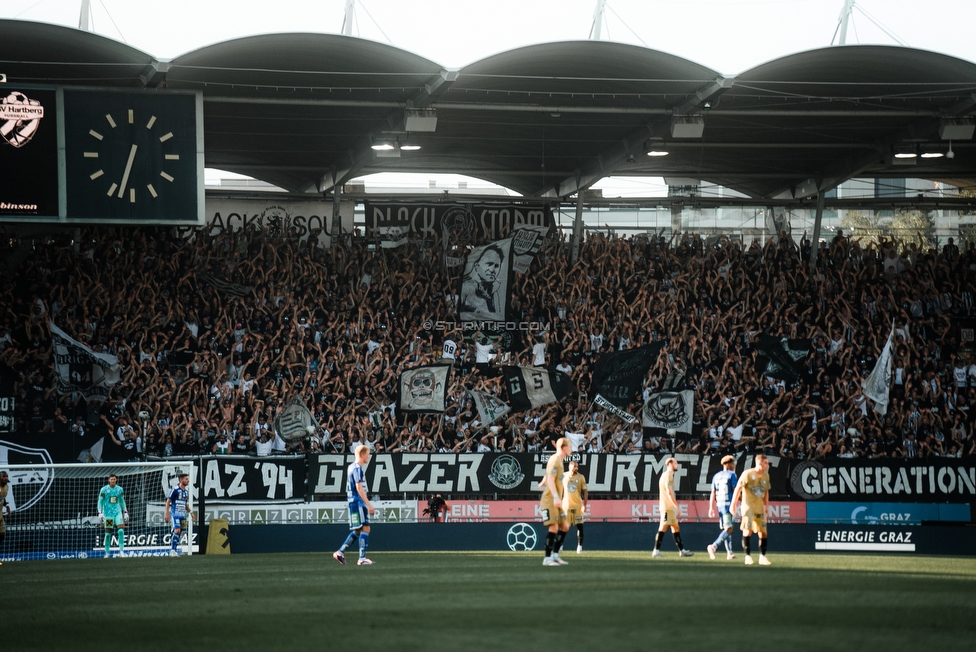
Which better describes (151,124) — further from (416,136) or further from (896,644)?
(896,644)

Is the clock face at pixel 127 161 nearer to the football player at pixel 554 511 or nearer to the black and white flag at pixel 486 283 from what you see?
the black and white flag at pixel 486 283

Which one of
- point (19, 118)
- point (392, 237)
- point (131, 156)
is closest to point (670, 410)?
point (392, 237)

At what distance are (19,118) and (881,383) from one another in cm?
2154

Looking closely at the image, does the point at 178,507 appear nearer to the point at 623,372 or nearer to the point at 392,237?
the point at 623,372

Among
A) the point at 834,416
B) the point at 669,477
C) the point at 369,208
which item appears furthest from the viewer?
the point at 369,208

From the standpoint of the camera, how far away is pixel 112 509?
22719 millimetres

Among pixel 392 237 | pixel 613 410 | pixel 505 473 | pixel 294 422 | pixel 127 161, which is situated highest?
pixel 127 161

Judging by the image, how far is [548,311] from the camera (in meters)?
31.3

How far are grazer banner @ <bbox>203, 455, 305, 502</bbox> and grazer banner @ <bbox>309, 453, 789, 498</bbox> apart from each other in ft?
1.69

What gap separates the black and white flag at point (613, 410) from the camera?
1121 inches

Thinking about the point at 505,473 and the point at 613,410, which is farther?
the point at 613,410

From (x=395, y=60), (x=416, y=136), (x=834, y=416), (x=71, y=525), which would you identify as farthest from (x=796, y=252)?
(x=71, y=525)

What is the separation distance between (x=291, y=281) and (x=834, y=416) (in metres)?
14.9

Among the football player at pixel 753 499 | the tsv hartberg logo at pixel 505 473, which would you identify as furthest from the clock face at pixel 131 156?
the football player at pixel 753 499
